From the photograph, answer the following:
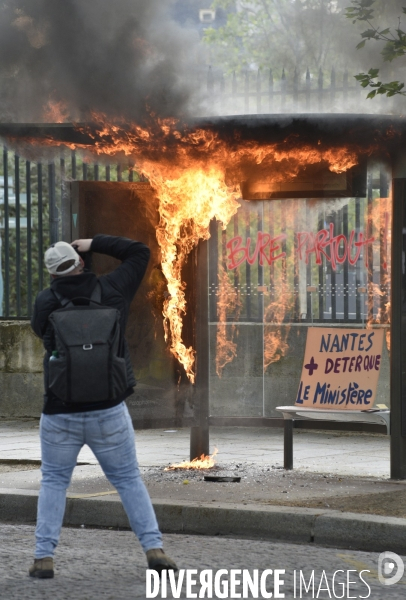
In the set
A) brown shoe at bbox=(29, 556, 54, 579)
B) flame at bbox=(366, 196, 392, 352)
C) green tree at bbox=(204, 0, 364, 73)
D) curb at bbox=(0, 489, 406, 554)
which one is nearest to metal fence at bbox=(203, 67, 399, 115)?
green tree at bbox=(204, 0, 364, 73)

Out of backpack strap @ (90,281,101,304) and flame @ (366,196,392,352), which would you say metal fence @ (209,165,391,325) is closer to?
flame @ (366,196,392,352)

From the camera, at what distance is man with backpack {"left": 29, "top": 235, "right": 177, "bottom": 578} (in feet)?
16.4

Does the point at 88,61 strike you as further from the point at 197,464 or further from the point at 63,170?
the point at 63,170

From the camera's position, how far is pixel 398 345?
7.80m

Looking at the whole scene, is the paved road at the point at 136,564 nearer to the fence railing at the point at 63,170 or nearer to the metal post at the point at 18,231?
the fence railing at the point at 63,170

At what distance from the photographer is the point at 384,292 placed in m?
8.88

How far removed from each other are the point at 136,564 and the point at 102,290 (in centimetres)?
135

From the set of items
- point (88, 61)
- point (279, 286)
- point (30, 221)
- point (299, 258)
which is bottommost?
point (279, 286)

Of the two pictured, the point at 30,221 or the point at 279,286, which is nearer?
the point at 279,286

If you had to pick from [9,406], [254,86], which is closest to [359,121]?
[254,86]

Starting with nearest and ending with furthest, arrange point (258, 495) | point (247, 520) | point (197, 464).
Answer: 1. point (247, 520)
2. point (258, 495)
3. point (197, 464)
